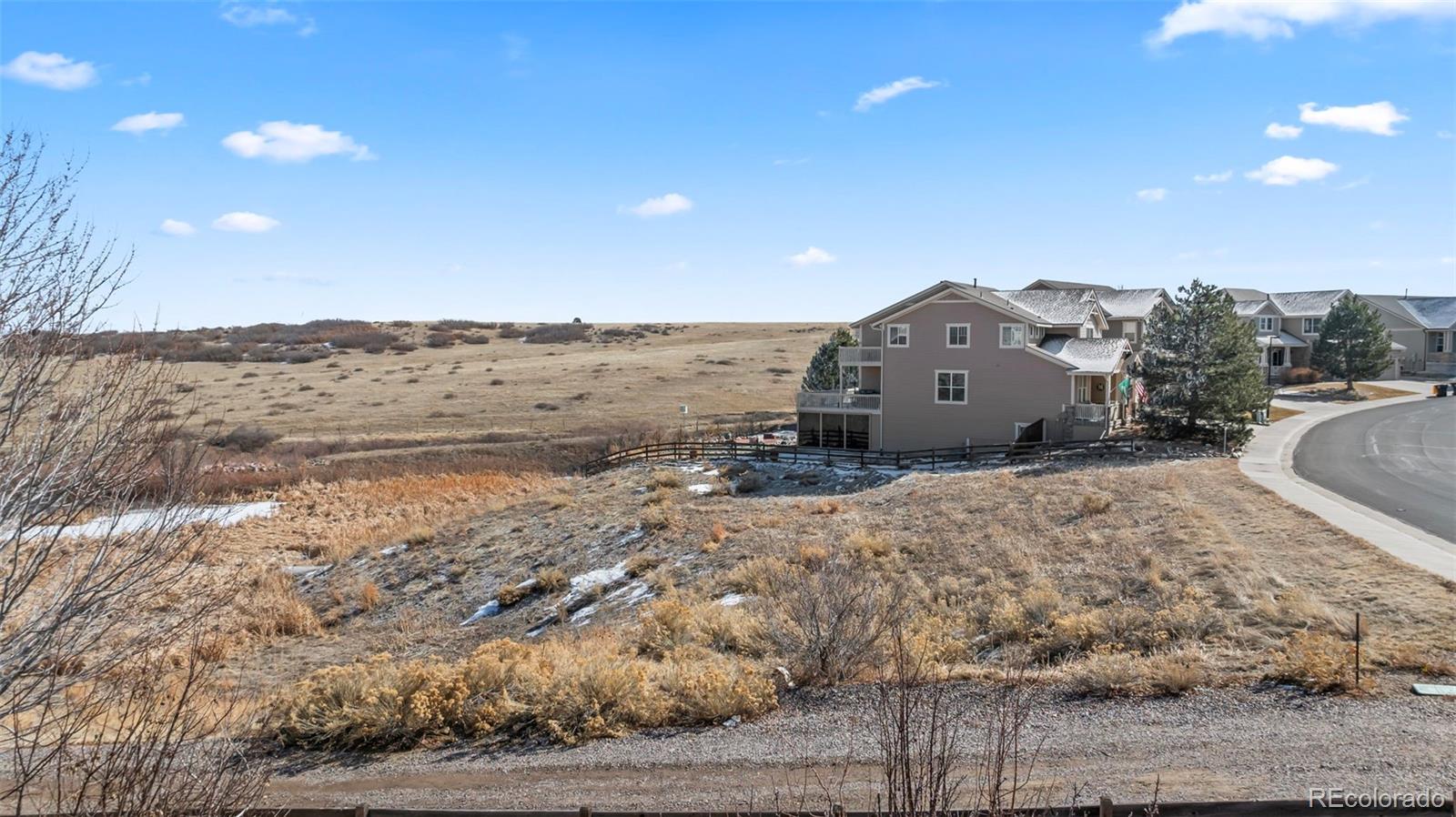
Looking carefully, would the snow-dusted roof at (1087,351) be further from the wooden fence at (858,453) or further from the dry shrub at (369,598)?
the dry shrub at (369,598)

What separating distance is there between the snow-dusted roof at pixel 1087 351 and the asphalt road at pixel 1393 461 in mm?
7710

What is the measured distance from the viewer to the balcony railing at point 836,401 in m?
44.2

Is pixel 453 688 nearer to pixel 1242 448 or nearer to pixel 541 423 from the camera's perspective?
pixel 1242 448

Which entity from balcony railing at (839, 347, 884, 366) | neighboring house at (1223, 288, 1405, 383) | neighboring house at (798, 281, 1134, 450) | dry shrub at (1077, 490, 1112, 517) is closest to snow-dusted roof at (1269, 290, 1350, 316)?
neighboring house at (1223, 288, 1405, 383)

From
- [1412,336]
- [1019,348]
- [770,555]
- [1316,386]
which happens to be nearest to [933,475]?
[1019,348]

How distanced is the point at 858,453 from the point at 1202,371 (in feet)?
46.5

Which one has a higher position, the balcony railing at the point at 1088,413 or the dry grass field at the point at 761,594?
the balcony railing at the point at 1088,413

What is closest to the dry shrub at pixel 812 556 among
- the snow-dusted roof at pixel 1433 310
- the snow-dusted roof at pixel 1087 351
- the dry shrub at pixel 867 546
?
the dry shrub at pixel 867 546

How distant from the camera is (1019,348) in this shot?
40.3 m

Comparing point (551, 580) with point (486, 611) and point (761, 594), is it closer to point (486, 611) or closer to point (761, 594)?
point (486, 611)

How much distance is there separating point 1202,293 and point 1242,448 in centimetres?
648

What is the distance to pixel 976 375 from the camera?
41.4m

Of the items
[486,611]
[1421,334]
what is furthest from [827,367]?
[1421,334]

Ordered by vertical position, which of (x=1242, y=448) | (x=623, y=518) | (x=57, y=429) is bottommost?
(x=623, y=518)
